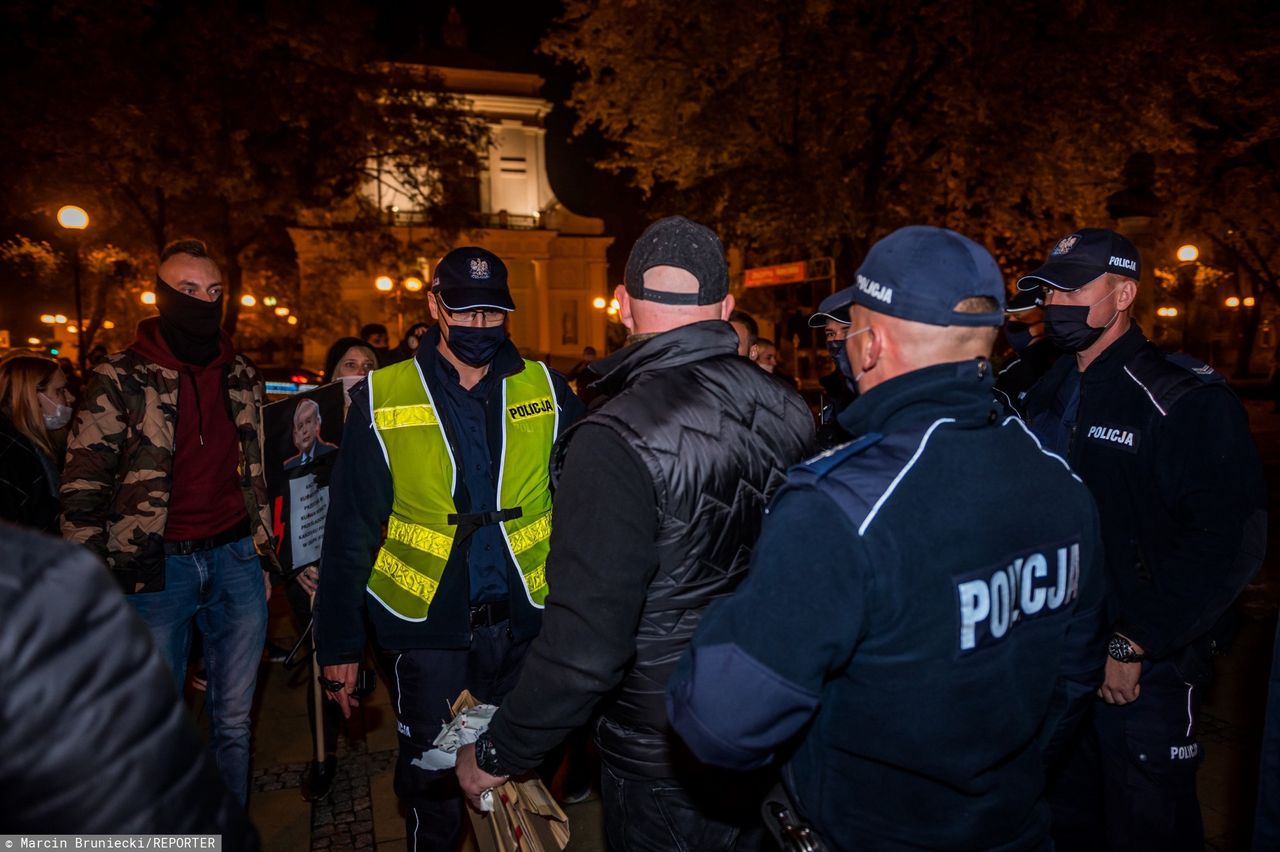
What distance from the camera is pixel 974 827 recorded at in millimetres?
1635

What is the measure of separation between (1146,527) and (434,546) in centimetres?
254

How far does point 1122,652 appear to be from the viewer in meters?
2.74

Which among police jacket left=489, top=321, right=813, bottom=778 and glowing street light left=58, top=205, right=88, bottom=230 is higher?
glowing street light left=58, top=205, right=88, bottom=230

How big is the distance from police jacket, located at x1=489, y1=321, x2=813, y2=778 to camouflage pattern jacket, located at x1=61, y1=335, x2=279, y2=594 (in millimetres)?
2174

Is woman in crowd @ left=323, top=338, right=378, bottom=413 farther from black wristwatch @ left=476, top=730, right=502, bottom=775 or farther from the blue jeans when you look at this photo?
black wristwatch @ left=476, top=730, right=502, bottom=775

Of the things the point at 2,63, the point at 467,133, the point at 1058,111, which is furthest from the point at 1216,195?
the point at 2,63

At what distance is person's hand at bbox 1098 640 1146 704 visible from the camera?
8.96 ft

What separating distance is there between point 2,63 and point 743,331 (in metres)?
18.5

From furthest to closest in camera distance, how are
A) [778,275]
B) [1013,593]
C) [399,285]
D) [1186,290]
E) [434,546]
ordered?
[1186,290] → [399,285] → [778,275] → [434,546] → [1013,593]

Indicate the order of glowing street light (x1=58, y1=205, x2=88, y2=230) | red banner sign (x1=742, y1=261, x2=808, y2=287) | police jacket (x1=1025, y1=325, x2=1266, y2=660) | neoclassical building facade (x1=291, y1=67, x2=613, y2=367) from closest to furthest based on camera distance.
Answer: police jacket (x1=1025, y1=325, x2=1266, y2=660), glowing street light (x1=58, y1=205, x2=88, y2=230), red banner sign (x1=742, y1=261, x2=808, y2=287), neoclassical building facade (x1=291, y1=67, x2=613, y2=367)

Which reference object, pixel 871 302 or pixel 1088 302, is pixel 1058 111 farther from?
pixel 871 302

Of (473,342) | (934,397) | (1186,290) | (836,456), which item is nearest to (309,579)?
(473,342)

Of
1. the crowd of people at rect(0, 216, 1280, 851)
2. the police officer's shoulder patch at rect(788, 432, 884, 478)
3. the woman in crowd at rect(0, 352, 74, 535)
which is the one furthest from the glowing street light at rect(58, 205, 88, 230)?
the police officer's shoulder patch at rect(788, 432, 884, 478)

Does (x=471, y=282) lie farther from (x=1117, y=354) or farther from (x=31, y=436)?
(x=31, y=436)
